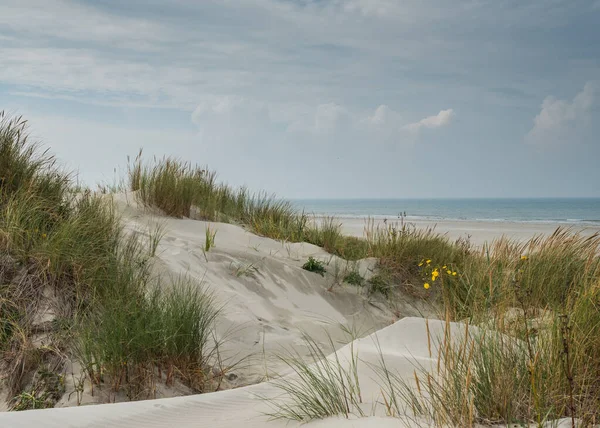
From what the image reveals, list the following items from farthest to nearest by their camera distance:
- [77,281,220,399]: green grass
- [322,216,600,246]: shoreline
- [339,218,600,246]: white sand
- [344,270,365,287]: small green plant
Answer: [339,218,600,246]: white sand → [322,216,600,246]: shoreline → [344,270,365,287]: small green plant → [77,281,220,399]: green grass

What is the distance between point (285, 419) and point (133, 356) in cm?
146

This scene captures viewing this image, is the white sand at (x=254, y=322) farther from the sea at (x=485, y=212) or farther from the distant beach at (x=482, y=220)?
the sea at (x=485, y=212)

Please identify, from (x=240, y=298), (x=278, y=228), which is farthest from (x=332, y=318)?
(x=278, y=228)

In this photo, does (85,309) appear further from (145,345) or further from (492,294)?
(492,294)

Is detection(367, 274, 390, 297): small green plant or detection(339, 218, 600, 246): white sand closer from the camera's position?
detection(367, 274, 390, 297): small green plant

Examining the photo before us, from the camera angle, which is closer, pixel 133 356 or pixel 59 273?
pixel 133 356

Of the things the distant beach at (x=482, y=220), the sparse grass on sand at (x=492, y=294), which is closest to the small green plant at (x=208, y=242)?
the sparse grass on sand at (x=492, y=294)

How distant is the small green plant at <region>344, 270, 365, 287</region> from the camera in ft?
27.2

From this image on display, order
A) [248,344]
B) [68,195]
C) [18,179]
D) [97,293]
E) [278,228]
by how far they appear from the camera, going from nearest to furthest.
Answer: [97,293], [248,344], [18,179], [68,195], [278,228]

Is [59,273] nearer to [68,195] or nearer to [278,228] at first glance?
[68,195]

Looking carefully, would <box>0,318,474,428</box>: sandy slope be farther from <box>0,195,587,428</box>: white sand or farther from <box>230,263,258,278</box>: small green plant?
<box>230,263,258,278</box>: small green plant

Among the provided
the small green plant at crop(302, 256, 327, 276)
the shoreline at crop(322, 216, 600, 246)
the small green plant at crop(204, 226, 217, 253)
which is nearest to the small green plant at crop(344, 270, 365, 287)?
the small green plant at crop(302, 256, 327, 276)

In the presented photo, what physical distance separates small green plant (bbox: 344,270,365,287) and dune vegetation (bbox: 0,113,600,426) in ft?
0.06

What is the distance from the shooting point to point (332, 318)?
739cm
